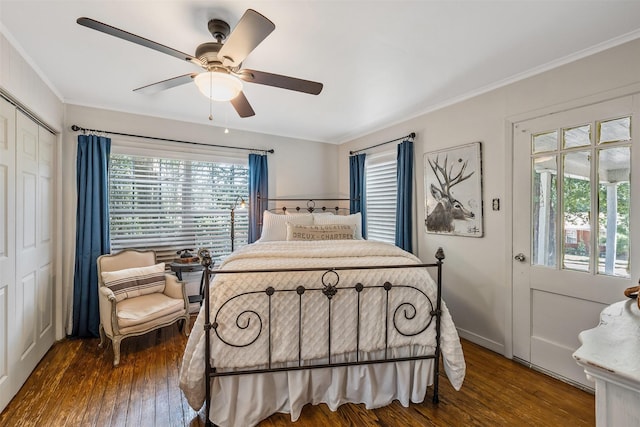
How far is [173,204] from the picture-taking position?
3.63 meters

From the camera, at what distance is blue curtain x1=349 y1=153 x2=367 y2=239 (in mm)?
4242

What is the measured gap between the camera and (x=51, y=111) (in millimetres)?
2670

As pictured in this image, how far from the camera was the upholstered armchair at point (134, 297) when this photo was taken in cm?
253

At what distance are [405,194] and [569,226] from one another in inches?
61.4

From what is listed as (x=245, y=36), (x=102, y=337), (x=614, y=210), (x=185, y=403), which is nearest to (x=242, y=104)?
(x=245, y=36)

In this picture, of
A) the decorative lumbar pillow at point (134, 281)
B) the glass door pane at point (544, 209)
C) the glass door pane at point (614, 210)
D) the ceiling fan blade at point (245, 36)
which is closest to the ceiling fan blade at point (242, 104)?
the ceiling fan blade at point (245, 36)

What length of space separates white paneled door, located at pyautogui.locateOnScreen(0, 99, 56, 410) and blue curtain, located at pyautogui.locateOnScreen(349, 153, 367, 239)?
341 cm

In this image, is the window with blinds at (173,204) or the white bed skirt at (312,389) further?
the window with blinds at (173,204)

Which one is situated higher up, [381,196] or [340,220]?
[381,196]

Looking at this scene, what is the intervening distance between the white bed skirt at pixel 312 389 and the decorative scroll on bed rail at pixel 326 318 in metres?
0.07

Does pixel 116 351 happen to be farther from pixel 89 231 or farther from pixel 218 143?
pixel 218 143

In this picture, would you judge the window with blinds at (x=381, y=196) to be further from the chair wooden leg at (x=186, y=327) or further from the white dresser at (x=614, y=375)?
the white dresser at (x=614, y=375)

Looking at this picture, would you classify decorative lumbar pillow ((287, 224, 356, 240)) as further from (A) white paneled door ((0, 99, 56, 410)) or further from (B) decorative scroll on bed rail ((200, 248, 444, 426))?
(A) white paneled door ((0, 99, 56, 410))

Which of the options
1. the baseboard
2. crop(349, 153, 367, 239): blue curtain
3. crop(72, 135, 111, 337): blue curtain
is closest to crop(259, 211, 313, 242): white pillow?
crop(349, 153, 367, 239): blue curtain
